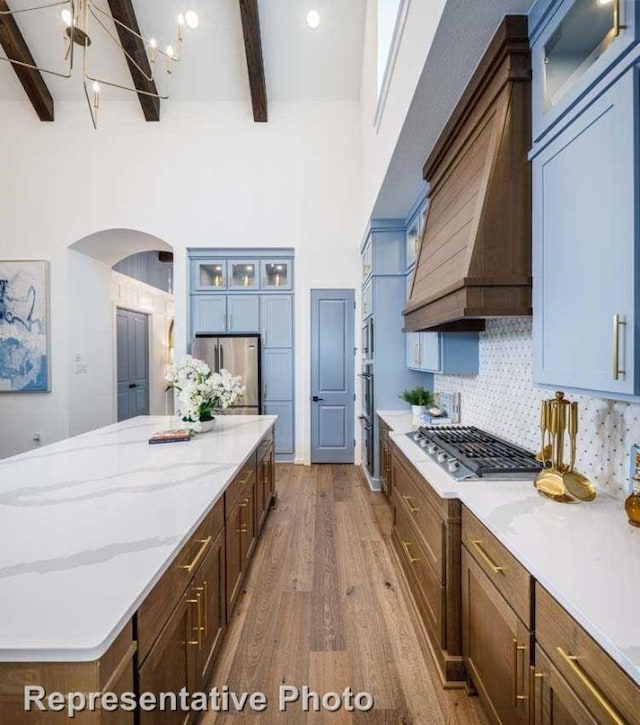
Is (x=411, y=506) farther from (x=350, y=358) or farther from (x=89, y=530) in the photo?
(x=350, y=358)

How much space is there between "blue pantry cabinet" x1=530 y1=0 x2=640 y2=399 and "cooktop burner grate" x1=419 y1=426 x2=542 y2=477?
50cm

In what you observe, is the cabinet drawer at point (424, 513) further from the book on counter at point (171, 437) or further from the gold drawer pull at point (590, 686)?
the book on counter at point (171, 437)

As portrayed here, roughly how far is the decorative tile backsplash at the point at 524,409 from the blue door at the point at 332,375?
1.82m

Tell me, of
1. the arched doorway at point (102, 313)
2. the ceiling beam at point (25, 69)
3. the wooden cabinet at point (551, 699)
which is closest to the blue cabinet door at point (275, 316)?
the arched doorway at point (102, 313)

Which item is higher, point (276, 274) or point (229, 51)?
point (229, 51)

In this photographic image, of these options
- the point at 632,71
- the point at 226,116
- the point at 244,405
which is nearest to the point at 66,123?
the point at 226,116

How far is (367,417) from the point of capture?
4.60 meters

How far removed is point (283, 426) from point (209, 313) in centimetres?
184

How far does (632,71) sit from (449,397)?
8.57 feet

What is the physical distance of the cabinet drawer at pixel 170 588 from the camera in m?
1.00

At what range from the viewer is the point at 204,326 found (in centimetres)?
536

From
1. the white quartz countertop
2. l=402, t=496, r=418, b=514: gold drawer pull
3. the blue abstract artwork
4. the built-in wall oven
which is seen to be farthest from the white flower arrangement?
the blue abstract artwork

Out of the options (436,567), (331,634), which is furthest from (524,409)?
(331,634)

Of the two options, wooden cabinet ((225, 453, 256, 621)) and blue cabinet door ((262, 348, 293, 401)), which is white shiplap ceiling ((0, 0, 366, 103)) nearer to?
blue cabinet door ((262, 348, 293, 401))
